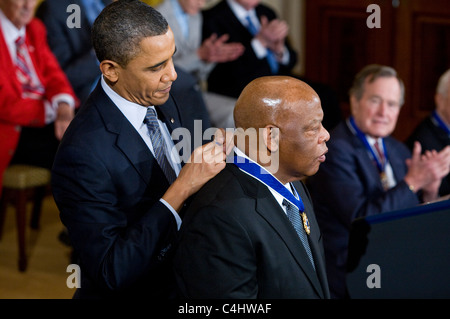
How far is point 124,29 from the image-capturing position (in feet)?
4.70

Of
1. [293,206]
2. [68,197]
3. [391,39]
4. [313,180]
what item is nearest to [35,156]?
[313,180]

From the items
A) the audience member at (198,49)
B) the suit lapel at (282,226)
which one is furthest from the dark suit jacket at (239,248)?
the audience member at (198,49)

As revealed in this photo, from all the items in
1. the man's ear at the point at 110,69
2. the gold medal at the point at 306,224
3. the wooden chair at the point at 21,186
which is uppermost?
the man's ear at the point at 110,69

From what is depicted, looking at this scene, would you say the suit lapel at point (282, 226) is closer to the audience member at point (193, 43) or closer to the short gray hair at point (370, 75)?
the short gray hair at point (370, 75)

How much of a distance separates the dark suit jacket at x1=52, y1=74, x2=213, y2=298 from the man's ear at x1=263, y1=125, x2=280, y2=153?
0.92 ft

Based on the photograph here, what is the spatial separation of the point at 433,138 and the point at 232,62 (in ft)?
4.95

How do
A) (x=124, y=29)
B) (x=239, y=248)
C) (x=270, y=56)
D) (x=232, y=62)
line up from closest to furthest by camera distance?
(x=239, y=248) → (x=124, y=29) → (x=232, y=62) → (x=270, y=56)

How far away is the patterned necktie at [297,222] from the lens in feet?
4.82

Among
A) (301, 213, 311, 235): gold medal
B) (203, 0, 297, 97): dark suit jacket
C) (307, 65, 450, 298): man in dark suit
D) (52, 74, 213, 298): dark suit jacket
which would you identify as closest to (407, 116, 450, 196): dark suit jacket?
(307, 65, 450, 298): man in dark suit

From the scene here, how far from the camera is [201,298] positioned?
1.33 m

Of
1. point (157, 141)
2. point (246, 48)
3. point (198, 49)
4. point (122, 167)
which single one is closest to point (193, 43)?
point (198, 49)

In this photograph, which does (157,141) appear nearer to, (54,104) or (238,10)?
(54,104)

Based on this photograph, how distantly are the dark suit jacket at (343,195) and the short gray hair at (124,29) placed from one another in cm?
122

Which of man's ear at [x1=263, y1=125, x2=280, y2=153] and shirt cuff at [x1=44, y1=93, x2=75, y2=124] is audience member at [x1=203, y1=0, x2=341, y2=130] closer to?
shirt cuff at [x1=44, y1=93, x2=75, y2=124]
